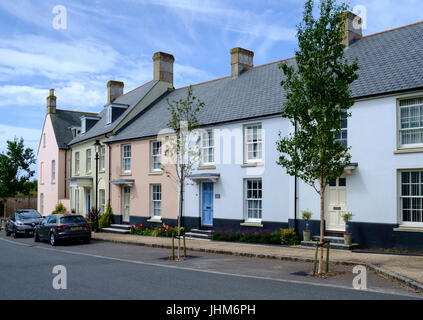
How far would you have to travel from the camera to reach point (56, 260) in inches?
597

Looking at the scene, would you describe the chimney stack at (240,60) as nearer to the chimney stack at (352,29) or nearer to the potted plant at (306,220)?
the chimney stack at (352,29)

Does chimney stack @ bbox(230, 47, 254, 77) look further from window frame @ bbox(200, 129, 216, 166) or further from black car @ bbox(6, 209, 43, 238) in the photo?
black car @ bbox(6, 209, 43, 238)

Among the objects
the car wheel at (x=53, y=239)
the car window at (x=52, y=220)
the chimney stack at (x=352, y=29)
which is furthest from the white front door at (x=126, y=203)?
the chimney stack at (x=352, y=29)

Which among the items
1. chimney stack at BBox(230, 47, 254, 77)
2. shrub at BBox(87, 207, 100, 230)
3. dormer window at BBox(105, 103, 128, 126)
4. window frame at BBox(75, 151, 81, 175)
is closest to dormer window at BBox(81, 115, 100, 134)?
window frame at BBox(75, 151, 81, 175)

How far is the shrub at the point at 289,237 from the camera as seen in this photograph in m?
17.4

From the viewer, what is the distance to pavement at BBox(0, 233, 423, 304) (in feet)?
29.2

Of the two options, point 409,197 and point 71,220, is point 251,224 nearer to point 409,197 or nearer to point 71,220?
point 409,197

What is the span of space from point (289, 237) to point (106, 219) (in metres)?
14.6

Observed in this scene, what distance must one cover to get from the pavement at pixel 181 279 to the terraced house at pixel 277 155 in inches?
149

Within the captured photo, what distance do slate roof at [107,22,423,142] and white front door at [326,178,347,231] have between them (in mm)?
3627

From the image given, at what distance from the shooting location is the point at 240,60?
26.0 meters
